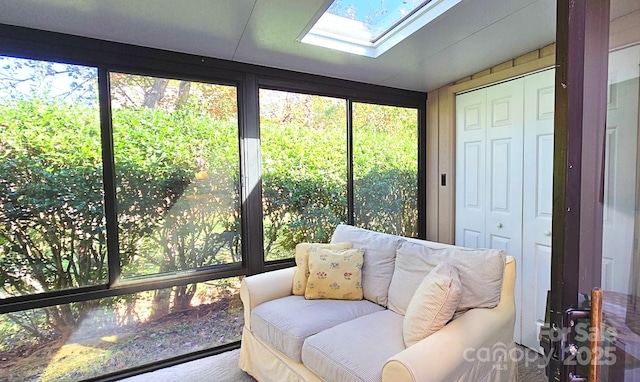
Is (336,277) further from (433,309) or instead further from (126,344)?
(126,344)

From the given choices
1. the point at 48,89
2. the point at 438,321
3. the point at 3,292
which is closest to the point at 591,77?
the point at 438,321

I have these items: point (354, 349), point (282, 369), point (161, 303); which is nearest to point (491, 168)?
point (354, 349)

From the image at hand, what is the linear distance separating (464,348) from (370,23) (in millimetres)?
2040

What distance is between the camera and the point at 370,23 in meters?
2.21

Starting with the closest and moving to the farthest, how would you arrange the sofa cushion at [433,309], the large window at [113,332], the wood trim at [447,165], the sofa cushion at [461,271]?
the sofa cushion at [433,309]
the sofa cushion at [461,271]
the large window at [113,332]
the wood trim at [447,165]

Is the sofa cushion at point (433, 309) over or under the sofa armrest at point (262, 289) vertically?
over

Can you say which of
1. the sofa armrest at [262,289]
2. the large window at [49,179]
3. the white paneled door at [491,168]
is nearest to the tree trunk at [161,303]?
the large window at [49,179]

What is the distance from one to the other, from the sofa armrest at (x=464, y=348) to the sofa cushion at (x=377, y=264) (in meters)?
0.59

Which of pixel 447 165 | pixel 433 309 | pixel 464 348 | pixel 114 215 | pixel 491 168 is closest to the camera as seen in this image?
pixel 464 348

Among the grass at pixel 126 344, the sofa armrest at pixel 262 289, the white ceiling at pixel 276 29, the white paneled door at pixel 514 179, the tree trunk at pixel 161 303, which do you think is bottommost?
the grass at pixel 126 344

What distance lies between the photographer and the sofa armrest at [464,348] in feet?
3.93

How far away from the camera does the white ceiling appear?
5.66 ft

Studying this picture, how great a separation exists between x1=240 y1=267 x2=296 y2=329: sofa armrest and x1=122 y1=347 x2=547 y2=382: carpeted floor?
1.17ft

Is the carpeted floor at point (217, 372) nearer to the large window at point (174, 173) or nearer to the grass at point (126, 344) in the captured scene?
the grass at point (126, 344)
